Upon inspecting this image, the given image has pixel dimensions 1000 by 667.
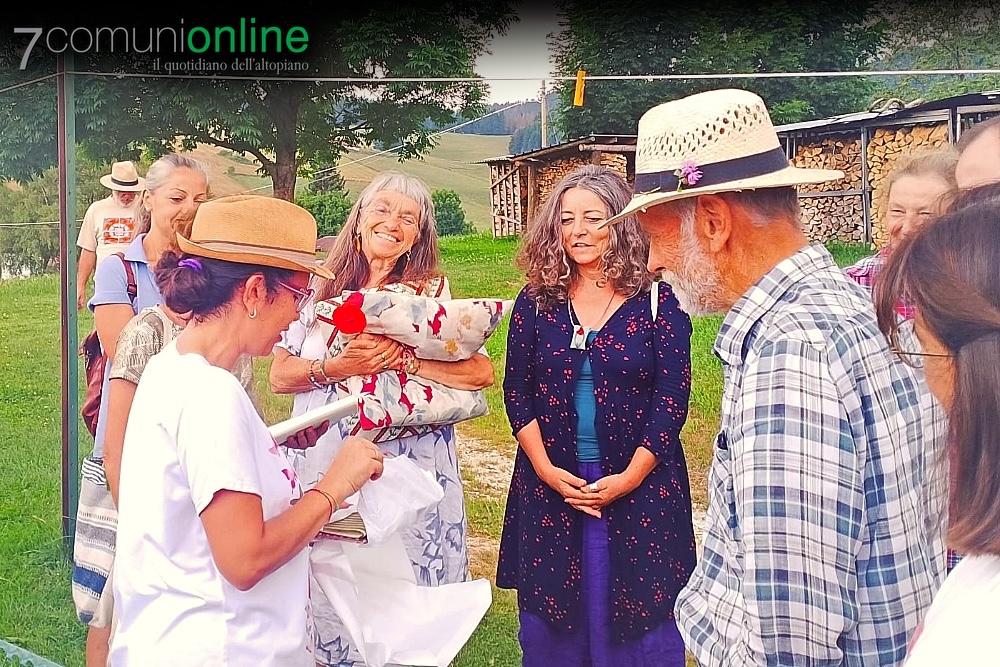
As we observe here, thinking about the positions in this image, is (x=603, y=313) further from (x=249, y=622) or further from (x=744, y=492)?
(x=249, y=622)

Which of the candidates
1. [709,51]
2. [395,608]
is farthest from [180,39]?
[395,608]

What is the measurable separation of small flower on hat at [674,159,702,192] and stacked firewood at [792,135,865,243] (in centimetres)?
31

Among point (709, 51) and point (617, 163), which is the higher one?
point (709, 51)

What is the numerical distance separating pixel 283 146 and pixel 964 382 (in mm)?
2124

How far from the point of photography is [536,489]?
111 inches

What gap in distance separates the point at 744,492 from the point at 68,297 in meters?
2.41

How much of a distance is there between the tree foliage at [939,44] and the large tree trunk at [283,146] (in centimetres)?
155

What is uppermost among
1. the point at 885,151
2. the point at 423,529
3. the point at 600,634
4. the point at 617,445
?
the point at 885,151

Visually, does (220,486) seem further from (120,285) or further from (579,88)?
(579,88)

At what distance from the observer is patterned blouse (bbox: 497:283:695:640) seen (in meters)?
2.67

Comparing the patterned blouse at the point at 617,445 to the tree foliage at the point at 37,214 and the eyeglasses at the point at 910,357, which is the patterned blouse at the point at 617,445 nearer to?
the eyeglasses at the point at 910,357

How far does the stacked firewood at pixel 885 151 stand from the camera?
233 centimetres

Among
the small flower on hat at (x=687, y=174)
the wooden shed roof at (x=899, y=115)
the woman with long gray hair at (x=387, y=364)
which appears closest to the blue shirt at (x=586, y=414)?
the woman with long gray hair at (x=387, y=364)

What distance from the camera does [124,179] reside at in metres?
3.25
